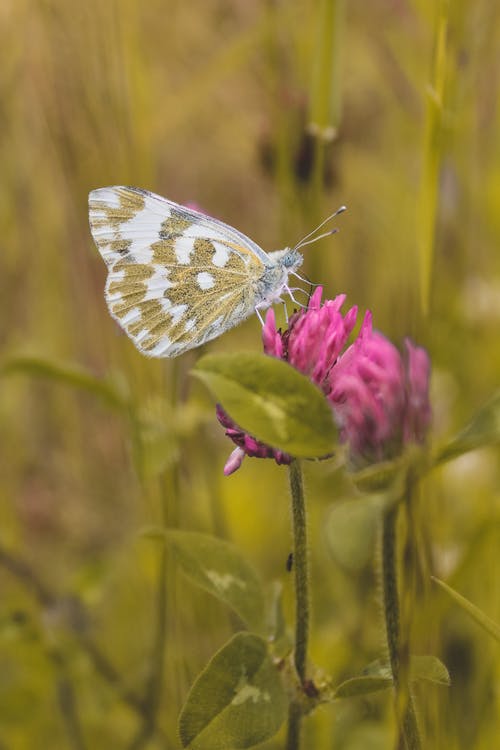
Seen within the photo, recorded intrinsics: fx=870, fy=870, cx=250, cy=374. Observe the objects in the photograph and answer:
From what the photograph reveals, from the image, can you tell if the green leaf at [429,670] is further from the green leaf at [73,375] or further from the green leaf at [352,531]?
the green leaf at [73,375]

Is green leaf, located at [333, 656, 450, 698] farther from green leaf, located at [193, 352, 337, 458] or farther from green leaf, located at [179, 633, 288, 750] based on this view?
green leaf, located at [193, 352, 337, 458]

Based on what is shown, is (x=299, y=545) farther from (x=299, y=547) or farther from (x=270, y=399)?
(x=270, y=399)

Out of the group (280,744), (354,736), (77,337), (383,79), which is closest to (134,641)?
(280,744)

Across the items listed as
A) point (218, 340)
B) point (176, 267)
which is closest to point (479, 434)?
point (176, 267)

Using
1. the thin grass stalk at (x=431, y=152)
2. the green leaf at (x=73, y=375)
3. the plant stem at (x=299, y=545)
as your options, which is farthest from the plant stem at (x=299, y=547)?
the green leaf at (x=73, y=375)

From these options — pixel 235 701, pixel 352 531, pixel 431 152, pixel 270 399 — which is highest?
pixel 431 152

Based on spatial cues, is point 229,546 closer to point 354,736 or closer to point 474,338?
point 354,736
